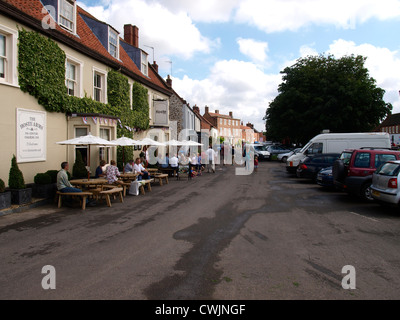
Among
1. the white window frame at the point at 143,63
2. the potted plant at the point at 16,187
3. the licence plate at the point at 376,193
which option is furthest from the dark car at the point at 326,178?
the white window frame at the point at 143,63

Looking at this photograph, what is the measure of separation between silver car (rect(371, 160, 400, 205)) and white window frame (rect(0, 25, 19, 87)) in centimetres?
1276

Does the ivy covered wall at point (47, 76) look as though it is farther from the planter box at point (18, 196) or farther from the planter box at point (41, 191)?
the planter box at point (18, 196)

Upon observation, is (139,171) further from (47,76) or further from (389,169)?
(389,169)

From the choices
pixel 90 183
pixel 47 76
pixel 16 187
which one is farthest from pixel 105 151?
pixel 16 187

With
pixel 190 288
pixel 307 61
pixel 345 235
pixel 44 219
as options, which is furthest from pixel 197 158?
pixel 307 61

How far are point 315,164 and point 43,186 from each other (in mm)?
13665

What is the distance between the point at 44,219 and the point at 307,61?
37.2 m

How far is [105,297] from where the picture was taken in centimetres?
402

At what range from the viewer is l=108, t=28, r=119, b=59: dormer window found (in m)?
20.2

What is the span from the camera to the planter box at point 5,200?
923 cm

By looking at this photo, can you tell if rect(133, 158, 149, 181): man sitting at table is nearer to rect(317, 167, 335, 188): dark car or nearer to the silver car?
rect(317, 167, 335, 188): dark car

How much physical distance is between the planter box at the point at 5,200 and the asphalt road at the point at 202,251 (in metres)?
0.56

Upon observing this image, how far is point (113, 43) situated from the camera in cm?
2066
